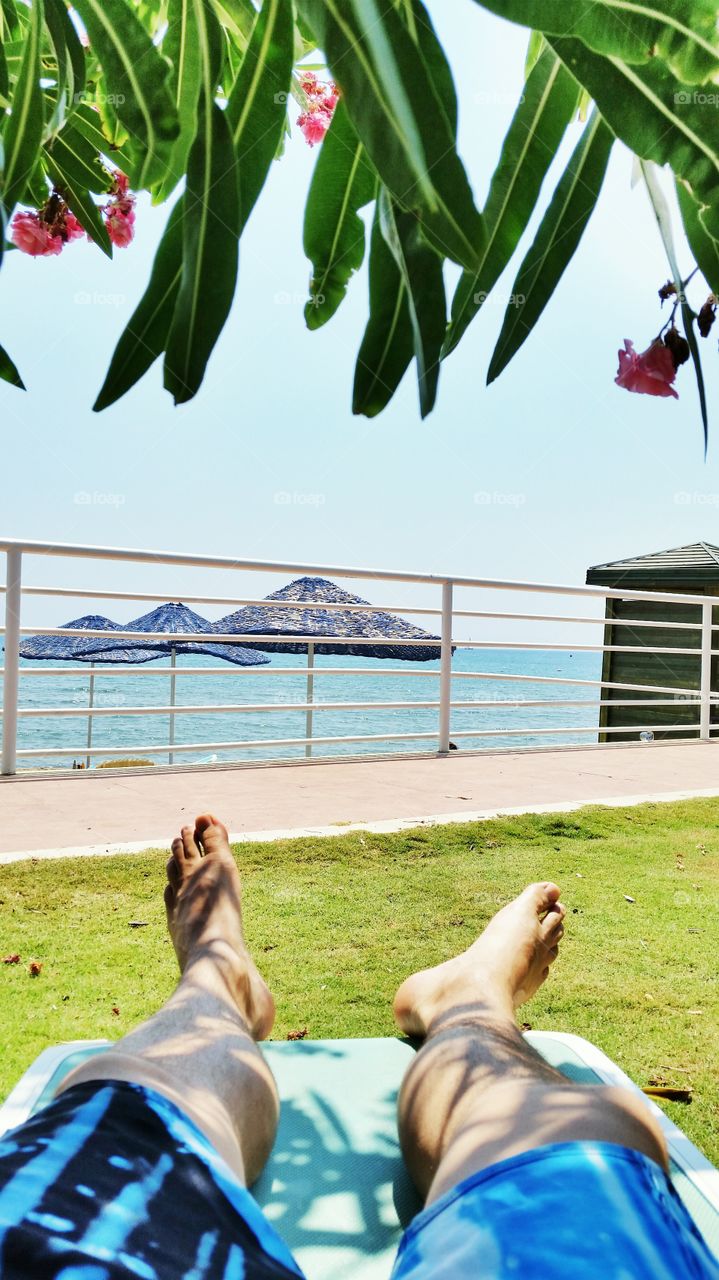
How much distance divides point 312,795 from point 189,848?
1.46 metres

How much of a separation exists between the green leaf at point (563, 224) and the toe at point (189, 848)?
59.4 inches

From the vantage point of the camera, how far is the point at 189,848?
194cm

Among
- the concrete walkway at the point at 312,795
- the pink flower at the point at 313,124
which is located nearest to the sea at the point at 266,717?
the concrete walkway at the point at 312,795

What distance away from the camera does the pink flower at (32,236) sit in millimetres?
1054

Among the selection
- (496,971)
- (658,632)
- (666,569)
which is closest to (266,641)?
(496,971)

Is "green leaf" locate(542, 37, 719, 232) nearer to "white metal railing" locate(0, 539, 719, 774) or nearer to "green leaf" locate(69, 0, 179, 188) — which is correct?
"green leaf" locate(69, 0, 179, 188)

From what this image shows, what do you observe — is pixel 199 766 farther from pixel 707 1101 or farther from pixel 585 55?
pixel 585 55

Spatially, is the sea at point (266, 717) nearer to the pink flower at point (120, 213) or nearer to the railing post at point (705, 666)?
the railing post at point (705, 666)

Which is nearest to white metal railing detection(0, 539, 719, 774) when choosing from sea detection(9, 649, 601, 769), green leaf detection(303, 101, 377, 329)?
green leaf detection(303, 101, 377, 329)

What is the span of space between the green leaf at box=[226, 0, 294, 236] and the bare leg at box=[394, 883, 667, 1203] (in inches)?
33.9

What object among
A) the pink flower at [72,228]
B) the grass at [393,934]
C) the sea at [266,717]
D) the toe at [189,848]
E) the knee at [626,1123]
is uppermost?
the pink flower at [72,228]

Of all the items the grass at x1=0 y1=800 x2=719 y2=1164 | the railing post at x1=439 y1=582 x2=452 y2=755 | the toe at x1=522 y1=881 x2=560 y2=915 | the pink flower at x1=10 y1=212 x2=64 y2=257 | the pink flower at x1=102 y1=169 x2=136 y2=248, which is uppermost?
the pink flower at x1=102 y1=169 x2=136 y2=248

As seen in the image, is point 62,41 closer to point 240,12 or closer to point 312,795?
point 240,12

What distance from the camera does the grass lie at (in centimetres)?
169
